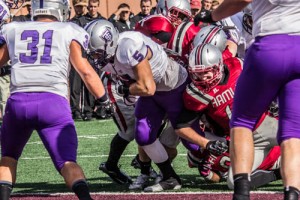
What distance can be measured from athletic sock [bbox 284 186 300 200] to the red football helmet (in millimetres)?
3024

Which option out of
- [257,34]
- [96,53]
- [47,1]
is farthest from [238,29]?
[257,34]

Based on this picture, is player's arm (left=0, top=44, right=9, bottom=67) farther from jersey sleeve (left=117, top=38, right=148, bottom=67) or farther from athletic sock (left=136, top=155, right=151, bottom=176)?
athletic sock (left=136, top=155, right=151, bottom=176)

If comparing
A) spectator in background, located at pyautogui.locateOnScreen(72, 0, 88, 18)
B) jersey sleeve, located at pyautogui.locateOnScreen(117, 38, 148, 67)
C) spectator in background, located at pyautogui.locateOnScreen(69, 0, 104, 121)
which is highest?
jersey sleeve, located at pyautogui.locateOnScreen(117, 38, 148, 67)

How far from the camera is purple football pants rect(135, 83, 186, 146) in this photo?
255 inches

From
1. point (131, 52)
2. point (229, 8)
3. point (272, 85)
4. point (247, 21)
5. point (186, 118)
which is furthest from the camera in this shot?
point (247, 21)

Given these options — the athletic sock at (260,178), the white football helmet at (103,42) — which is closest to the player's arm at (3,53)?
the white football helmet at (103,42)

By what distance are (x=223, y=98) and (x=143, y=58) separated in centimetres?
68

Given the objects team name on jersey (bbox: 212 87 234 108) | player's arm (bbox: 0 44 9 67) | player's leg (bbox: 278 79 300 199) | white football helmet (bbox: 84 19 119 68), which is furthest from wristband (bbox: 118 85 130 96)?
player's leg (bbox: 278 79 300 199)

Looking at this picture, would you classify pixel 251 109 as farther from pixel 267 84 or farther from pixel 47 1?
pixel 47 1

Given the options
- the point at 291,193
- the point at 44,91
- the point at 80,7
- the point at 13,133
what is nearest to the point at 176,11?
the point at 44,91

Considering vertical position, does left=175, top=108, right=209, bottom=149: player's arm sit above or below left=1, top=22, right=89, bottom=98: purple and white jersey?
below

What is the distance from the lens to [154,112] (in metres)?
6.57

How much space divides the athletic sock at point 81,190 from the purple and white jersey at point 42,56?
0.55 metres

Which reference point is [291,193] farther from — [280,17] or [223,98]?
[223,98]
